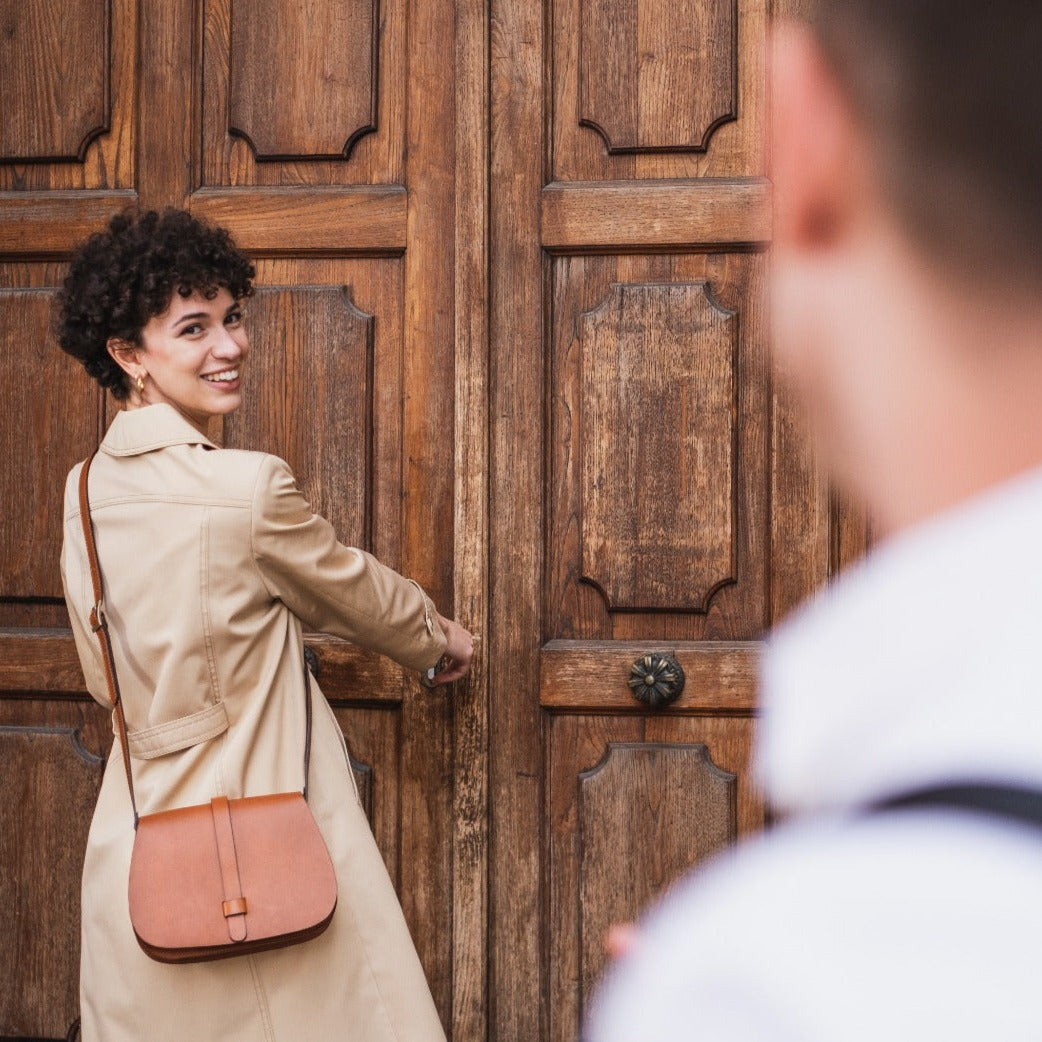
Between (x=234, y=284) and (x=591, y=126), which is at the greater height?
(x=591, y=126)

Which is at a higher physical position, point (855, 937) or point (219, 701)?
point (855, 937)

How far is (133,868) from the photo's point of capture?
68.3 inches

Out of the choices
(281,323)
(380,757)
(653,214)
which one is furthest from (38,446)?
(653,214)

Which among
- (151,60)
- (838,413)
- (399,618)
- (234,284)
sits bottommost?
(399,618)

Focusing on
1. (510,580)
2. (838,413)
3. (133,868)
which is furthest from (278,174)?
(838,413)

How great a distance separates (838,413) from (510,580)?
200 cm

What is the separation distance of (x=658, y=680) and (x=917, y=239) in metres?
1.97

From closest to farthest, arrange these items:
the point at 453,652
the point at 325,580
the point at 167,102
A: the point at 325,580 < the point at 453,652 < the point at 167,102

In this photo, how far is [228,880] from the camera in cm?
171

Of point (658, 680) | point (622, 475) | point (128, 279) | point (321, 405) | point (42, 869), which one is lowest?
point (42, 869)

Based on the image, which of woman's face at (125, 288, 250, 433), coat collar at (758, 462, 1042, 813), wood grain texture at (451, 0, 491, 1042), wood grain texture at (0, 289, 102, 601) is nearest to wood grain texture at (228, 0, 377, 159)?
wood grain texture at (451, 0, 491, 1042)

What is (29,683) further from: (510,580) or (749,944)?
(749,944)

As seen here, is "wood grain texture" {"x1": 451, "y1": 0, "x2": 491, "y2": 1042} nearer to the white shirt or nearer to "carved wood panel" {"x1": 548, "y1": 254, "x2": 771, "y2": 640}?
"carved wood panel" {"x1": 548, "y1": 254, "x2": 771, "y2": 640}

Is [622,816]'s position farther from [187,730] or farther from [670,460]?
[187,730]
